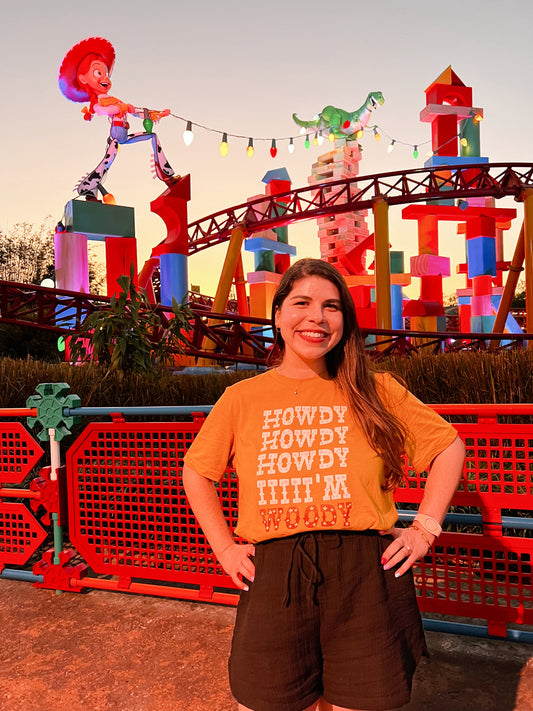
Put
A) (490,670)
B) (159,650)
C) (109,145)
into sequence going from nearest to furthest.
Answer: (490,670)
(159,650)
(109,145)

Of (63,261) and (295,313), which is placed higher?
(63,261)

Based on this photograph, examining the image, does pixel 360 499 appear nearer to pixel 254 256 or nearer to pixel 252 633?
pixel 252 633

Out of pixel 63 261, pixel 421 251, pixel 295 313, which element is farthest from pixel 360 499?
pixel 421 251

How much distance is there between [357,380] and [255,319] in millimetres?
10716

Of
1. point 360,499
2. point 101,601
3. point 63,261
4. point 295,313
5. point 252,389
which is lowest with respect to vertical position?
point 101,601

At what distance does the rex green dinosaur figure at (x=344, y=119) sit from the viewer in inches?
893

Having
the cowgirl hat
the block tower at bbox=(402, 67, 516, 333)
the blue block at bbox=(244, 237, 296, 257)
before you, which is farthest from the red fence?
the blue block at bbox=(244, 237, 296, 257)

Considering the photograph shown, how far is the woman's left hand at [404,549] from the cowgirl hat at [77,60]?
1690 centimetres

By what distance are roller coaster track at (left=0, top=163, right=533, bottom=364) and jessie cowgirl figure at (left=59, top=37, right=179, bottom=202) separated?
148 inches

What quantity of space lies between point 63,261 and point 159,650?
43.8ft

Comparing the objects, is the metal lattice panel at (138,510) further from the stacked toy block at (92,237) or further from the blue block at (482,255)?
the blue block at (482,255)

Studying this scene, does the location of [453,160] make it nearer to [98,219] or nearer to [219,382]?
[98,219]

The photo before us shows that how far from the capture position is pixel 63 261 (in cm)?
1480

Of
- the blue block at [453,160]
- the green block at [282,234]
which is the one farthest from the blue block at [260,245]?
the blue block at [453,160]
